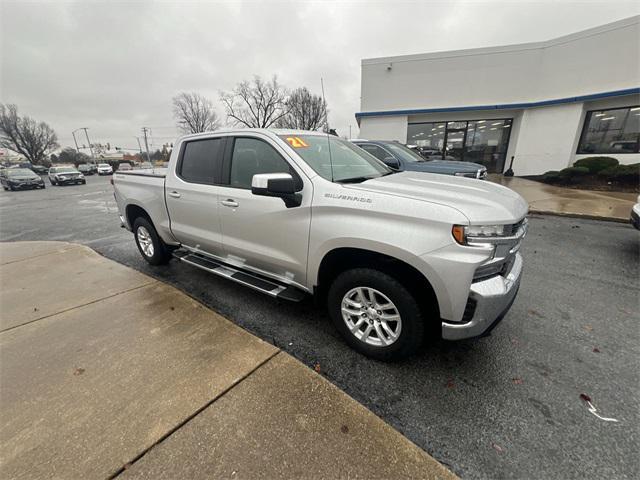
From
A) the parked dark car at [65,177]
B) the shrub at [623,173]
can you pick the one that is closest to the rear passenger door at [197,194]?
the shrub at [623,173]

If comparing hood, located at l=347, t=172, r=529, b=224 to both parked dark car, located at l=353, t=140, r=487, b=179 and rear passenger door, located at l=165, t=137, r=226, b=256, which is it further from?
parked dark car, located at l=353, t=140, r=487, b=179

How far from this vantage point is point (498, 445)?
1.67 metres

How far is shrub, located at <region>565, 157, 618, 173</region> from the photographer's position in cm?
1064

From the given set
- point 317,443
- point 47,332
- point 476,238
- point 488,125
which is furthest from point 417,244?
point 488,125

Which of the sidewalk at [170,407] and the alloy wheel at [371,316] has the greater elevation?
the alloy wheel at [371,316]

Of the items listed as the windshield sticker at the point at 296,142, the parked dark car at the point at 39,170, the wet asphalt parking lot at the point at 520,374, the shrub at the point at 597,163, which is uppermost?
the windshield sticker at the point at 296,142

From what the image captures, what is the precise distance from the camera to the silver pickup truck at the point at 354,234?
73.4 inches

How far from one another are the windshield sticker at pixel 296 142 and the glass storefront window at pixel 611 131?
15460 mm

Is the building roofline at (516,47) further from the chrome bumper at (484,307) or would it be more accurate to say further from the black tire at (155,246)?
the chrome bumper at (484,307)

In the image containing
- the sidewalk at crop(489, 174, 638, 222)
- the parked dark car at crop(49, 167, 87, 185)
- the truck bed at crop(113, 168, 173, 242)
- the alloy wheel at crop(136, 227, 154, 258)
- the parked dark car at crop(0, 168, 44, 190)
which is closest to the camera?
the truck bed at crop(113, 168, 173, 242)

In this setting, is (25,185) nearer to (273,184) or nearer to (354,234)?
(273,184)

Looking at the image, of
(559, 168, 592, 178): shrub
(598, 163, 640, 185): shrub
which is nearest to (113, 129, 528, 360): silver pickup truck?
(598, 163, 640, 185): shrub

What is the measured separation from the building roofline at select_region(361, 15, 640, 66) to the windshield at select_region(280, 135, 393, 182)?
14.4 meters

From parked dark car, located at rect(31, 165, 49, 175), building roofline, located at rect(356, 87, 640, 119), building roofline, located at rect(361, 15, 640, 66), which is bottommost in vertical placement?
parked dark car, located at rect(31, 165, 49, 175)
